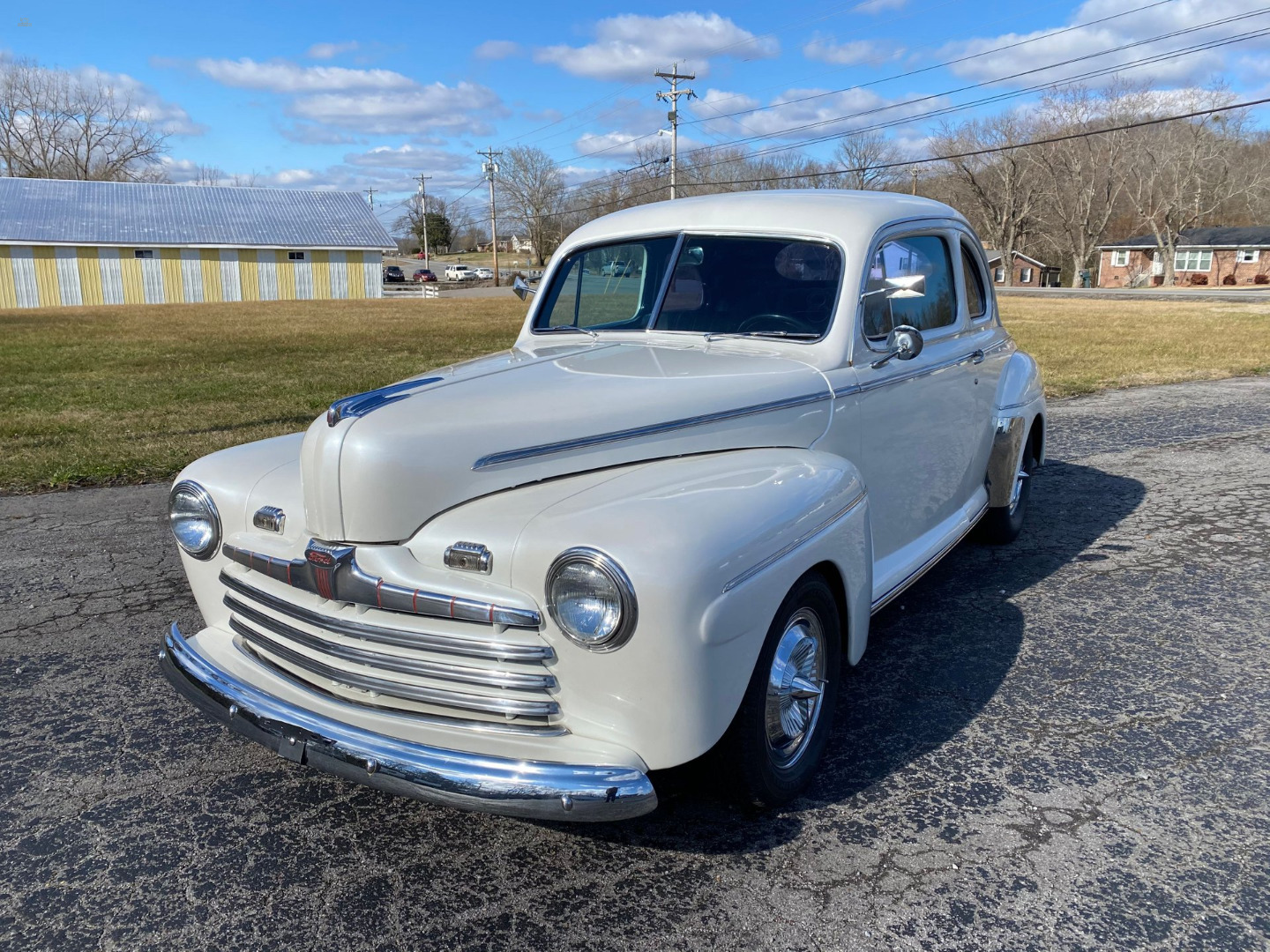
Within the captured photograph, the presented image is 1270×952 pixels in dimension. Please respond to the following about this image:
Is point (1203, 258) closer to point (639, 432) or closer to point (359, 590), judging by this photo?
point (639, 432)

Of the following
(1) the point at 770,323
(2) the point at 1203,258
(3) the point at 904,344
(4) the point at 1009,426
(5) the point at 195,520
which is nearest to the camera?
(5) the point at 195,520

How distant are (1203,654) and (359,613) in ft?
10.9

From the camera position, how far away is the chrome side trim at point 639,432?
264 centimetres

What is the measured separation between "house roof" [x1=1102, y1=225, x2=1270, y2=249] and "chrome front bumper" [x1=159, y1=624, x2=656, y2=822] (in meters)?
74.7

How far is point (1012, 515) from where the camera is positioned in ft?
17.1

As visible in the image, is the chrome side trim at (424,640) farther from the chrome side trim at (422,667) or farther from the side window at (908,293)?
the side window at (908,293)

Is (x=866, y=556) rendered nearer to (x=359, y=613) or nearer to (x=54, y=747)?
(x=359, y=613)

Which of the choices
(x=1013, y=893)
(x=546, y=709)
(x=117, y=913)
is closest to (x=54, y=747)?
(x=117, y=913)

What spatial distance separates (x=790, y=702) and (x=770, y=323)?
58.3 inches

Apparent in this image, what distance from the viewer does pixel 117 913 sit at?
2.35m

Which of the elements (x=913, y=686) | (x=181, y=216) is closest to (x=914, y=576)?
(x=913, y=686)

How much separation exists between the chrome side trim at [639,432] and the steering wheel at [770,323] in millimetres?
397

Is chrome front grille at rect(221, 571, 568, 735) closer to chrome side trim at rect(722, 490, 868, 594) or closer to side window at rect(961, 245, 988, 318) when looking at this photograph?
chrome side trim at rect(722, 490, 868, 594)

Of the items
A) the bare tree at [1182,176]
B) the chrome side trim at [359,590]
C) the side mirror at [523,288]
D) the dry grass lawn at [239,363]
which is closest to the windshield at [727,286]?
the side mirror at [523,288]
